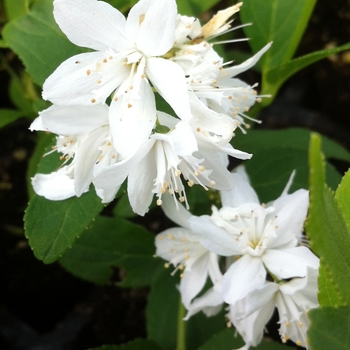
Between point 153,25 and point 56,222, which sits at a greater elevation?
point 153,25

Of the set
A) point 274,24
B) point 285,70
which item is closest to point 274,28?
point 274,24

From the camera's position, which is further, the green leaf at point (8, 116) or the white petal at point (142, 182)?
the green leaf at point (8, 116)

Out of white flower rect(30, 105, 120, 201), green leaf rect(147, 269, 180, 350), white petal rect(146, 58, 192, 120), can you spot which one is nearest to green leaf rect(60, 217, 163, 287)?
green leaf rect(147, 269, 180, 350)

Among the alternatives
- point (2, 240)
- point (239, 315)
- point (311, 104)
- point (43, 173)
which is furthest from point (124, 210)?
point (311, 104)

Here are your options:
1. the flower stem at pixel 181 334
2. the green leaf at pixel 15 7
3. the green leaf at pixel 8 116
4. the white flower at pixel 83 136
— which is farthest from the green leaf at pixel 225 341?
the green leaf at pixel 15 7

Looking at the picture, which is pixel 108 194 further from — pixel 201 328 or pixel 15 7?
pixel 15 7

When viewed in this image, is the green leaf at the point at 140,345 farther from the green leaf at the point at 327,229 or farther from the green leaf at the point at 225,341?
the green leaf at the point at 327,229

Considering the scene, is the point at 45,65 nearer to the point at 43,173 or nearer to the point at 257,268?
the point at 43,173
